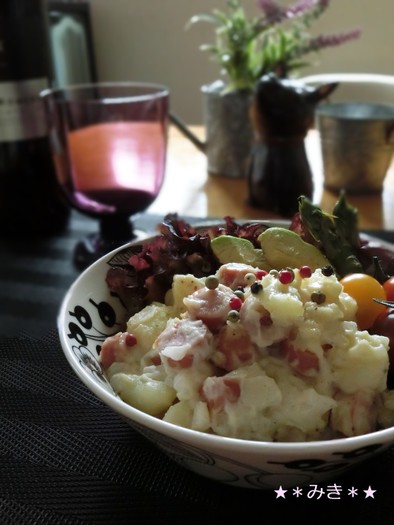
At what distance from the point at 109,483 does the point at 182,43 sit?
2547mm

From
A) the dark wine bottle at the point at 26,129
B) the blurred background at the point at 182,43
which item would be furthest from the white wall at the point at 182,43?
the dark wine bottle at the point at 26,129

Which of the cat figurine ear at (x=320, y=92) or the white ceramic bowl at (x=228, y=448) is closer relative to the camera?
the white ceramic bowl at (x=228, y=448)

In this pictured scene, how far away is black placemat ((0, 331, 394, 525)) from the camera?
1.67 ft

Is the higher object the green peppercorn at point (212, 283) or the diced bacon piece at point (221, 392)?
the green peppercorn at point (212, 283)

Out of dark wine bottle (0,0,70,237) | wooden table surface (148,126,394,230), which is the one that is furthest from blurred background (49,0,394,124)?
dark wine bottle (0,0,70,237)

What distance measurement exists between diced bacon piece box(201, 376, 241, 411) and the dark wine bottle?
0.75 m

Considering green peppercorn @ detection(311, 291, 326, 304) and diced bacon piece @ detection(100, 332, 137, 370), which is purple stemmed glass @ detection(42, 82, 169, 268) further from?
green peppercorn @ detection(311, 291, 326, 304)

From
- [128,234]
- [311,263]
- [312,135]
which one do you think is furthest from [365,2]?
[311,263]

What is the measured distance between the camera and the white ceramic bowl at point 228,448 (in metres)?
0.42

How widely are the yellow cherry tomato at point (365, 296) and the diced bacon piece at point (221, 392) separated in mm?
199

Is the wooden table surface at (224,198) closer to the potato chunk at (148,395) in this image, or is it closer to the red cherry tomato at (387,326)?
the red cherry tomato at (387,326)

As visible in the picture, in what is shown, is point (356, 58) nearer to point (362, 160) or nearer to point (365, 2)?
point (365, 2)

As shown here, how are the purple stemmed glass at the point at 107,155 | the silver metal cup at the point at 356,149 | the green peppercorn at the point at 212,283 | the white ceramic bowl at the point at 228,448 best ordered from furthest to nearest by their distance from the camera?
the silver metal cup at the point at 356,149
the purple stemmed glass at the point at 107,155
the green peppercorn at the point at 212,283
the white ceramic bowl at the point at 228,448

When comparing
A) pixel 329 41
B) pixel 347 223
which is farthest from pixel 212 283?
pixel 329 41
